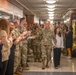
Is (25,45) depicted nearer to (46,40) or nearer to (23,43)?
(23,43)

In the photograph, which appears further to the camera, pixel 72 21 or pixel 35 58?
pixel 72 21

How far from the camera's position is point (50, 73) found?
26.5 ft

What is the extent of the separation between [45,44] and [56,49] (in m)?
0.63

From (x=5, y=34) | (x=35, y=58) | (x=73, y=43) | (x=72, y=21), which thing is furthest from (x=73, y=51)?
(x=5, y=34)

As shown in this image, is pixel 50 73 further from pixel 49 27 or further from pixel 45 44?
pixel 49 27

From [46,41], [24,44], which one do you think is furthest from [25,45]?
[46,41]

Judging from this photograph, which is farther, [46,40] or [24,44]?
[46,40]

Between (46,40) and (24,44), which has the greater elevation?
(46,40)

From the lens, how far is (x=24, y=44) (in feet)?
27.0

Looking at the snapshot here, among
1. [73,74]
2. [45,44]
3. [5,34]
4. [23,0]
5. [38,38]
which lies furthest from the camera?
[23,0]

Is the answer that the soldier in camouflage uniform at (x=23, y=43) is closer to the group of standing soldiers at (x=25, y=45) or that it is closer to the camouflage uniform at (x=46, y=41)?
the group of standing soldiers at (x=25, y=45)

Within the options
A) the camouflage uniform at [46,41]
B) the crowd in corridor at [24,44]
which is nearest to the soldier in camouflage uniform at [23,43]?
the crowd in corridor at [24,44]

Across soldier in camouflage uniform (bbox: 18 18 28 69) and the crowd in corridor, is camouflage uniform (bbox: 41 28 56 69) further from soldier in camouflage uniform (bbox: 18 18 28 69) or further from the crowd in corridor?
soldier in camouflage uniform (bbox: 18 18 28 69)

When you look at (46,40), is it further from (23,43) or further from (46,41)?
(23,43)
